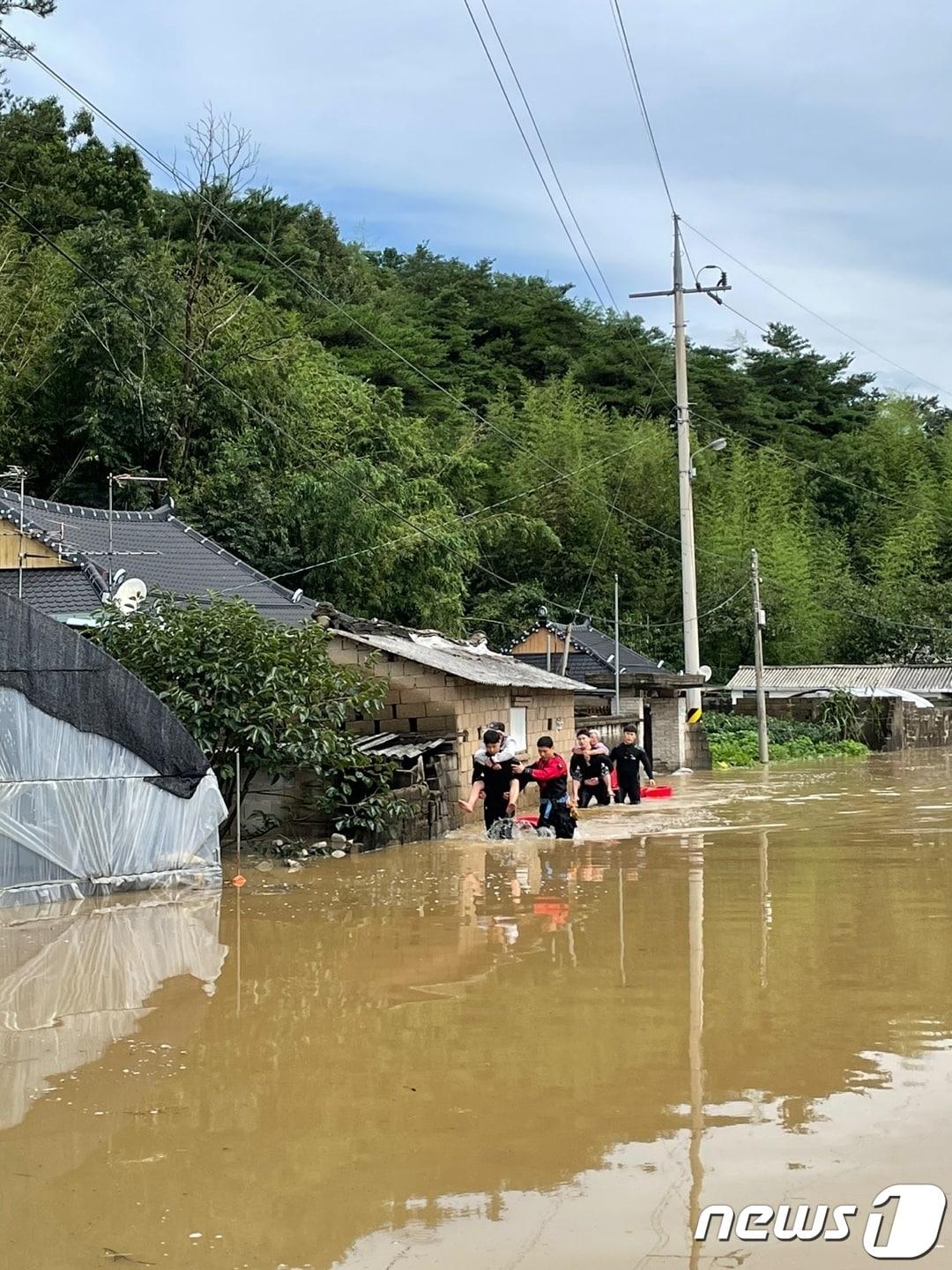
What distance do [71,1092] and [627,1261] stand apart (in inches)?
116

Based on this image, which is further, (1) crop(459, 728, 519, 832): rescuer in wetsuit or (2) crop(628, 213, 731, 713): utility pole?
(2) crop(628, 213, 731, 713): utility pole

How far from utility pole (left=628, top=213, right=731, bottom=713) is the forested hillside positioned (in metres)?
5.36

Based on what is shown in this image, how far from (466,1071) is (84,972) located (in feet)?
11.3

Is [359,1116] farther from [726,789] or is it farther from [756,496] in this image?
[756,496]

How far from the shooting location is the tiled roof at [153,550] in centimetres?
2291

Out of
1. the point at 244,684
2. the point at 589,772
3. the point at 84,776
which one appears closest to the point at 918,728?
the point at 589,772

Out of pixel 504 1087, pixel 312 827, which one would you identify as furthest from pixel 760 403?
pixel 504 1087

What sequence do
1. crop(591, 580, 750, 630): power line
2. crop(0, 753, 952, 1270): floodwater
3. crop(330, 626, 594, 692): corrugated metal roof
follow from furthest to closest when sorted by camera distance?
crop(591, 580, 750, 630): power line → crop(330, 626, 594, 692): corrugated metal roof → crop(0, 753, 952, 1270): floodwater

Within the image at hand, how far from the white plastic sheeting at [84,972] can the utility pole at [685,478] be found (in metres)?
18.6

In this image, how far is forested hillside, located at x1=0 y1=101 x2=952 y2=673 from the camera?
3081 centimetres

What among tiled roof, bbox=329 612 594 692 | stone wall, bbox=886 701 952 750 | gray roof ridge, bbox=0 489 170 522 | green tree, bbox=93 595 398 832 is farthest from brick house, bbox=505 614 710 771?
green tree, bbox=93 595 398 832

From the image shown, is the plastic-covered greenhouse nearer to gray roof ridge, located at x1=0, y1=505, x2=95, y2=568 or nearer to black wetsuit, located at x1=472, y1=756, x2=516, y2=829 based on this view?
black wetsuit, located at x1=472, y1=756, x2=516, y2=829

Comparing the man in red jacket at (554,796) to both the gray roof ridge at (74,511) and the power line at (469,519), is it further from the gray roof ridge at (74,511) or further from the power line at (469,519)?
the gray roof ridge at (74,511)

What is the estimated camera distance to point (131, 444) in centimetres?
3166
